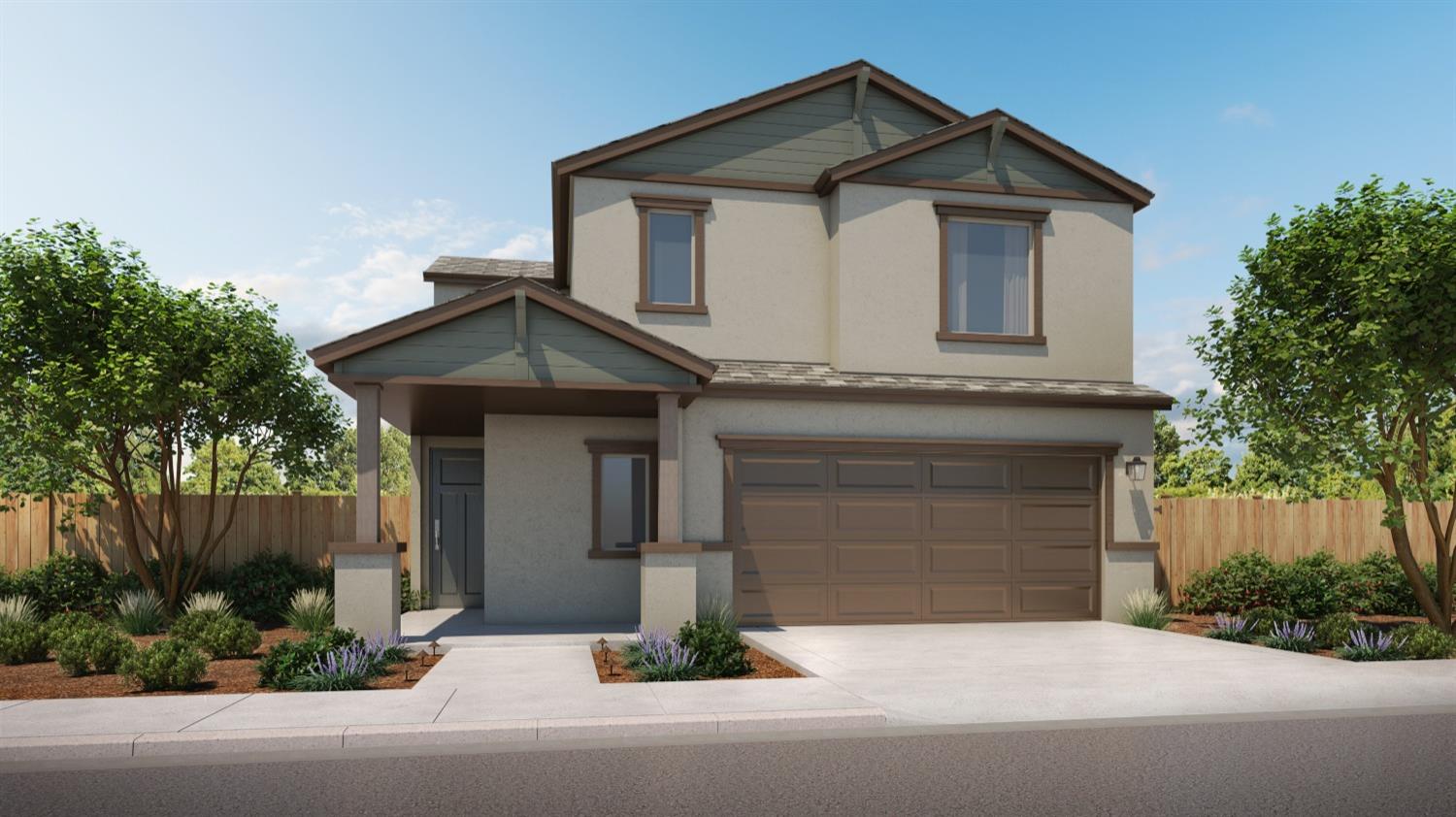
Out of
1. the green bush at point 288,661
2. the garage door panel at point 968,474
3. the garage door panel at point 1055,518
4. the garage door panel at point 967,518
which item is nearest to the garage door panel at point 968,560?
the garage door panel at point 967,518

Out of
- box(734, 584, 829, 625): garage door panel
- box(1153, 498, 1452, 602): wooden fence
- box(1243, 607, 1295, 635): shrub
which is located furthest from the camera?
box(1153, 498, 1452, 602): wooden fence

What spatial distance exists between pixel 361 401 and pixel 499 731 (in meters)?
5.95

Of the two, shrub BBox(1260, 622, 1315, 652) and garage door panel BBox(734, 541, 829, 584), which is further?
garage door panel BBox(734, 541, 829, 584)

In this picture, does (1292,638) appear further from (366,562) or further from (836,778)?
(366,562)

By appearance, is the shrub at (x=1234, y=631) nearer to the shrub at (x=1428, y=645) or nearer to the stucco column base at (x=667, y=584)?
the shrub at (x=1428, y=645)

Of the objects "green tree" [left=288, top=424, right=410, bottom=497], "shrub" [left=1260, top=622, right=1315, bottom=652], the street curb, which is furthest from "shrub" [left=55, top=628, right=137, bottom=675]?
"green tree" [left=288, top=424, right=410, bottom=497]

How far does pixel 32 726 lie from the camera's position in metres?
8.21

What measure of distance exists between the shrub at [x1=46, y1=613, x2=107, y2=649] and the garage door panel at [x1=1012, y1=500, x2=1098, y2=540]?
12332mm

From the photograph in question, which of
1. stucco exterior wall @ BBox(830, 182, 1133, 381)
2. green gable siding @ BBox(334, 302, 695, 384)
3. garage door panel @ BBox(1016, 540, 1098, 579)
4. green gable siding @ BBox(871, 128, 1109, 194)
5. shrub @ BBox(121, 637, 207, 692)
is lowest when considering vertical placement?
shrub @ BBox(121, 637, 207, 692)

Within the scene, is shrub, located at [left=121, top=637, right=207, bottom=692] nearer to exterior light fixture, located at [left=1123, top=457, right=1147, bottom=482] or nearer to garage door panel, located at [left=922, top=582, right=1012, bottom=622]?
garage door panel, located at [left=922, top=582, right=1012, bottom=622]

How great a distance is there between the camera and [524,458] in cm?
1606

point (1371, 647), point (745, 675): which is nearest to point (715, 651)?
point (745, 675)

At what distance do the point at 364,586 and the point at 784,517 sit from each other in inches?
230

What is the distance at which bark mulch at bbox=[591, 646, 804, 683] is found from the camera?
10.7 metres
